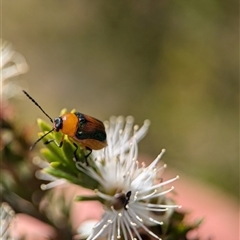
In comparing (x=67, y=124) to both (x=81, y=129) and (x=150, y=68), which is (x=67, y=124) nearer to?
(x=81, y=129)

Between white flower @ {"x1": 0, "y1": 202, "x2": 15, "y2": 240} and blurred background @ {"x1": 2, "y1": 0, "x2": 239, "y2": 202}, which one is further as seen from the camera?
Answer: blurred background @ {"x1": 2, "y1": 0, "x2": 239, "y2": 202}

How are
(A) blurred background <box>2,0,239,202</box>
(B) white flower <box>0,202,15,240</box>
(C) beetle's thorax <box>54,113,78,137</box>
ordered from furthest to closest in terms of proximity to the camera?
(A) blurred background <box>2,0,239,202</box>
(B) white flower <box>0,202,15,240</box>
(C) beetle's thorax <box>54,113,78,137</box>

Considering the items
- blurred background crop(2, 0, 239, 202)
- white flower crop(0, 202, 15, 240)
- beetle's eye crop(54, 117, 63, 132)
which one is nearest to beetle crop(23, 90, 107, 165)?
beetle's eye crop(54, 117, 63, 132)

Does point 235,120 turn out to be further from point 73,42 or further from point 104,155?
point 104,155

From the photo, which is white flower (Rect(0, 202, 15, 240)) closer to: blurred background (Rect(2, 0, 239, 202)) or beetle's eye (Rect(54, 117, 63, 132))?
beetle's eye (Rect(54, 117, 63, 132))

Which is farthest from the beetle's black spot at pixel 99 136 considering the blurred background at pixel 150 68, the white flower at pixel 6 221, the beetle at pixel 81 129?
the blurred background at pixel 150 68

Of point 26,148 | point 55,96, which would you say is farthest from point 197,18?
point 26,148

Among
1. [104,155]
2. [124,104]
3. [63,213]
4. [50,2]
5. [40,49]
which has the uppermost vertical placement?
[50,2]
